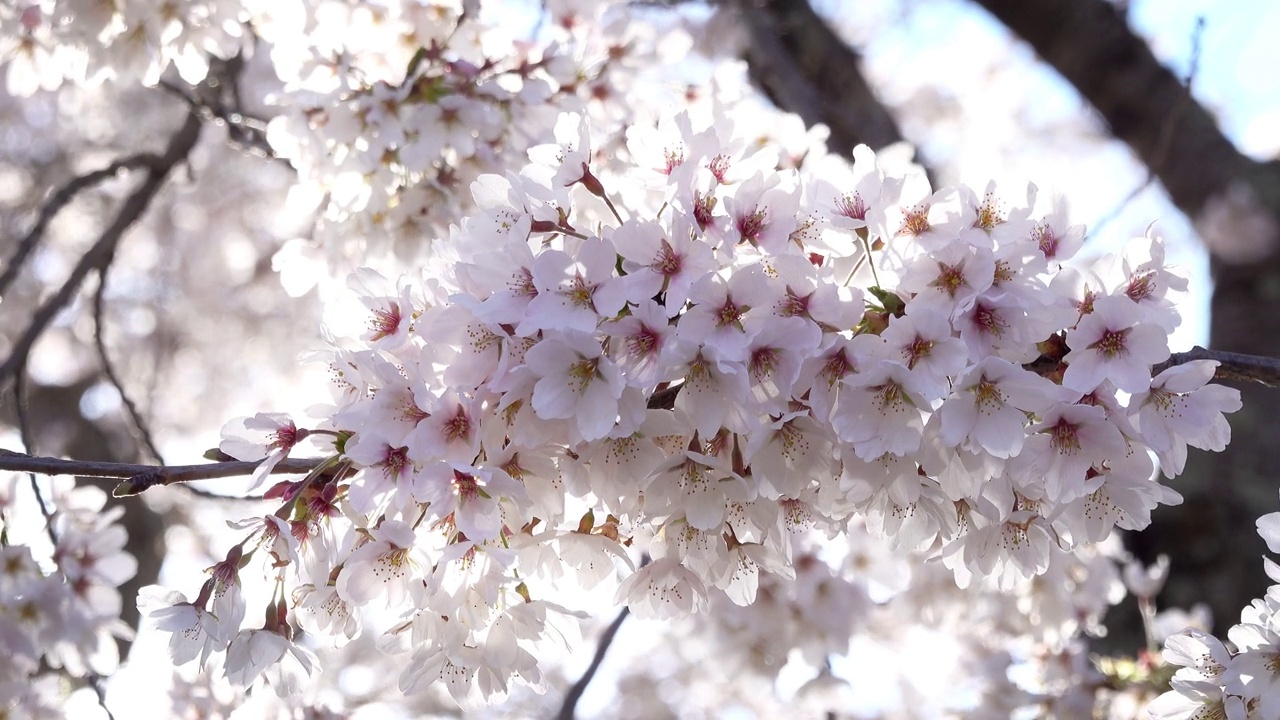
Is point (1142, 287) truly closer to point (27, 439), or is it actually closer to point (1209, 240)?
point (27, 439)

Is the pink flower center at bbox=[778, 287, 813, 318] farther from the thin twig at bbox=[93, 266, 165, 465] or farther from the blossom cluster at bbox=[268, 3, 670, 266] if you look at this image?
the thin twig at bbox=[93, 266, 165, 465]

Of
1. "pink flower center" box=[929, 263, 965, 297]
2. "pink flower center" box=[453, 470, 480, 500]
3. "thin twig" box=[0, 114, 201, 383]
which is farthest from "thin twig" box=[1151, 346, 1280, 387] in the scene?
"thin twig" box=[0, 114, 201, 383]

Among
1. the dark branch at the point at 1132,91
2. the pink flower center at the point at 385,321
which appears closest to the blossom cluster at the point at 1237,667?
the pink flower center at the point at 385,321

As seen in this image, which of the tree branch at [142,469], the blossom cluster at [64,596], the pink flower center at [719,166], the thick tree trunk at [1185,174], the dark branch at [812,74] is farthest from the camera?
the thick tree trunk at [1185,174]

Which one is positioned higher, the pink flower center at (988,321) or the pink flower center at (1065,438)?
the pink flower center at (988,321)

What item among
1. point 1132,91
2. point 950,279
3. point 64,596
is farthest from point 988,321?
point 1132,91

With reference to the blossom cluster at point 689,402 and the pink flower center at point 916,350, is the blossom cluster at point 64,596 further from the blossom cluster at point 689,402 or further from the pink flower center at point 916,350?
the pink flower center at point 916,350

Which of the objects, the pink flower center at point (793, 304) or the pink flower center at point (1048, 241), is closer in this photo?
the pink flower center at point (793, 304)

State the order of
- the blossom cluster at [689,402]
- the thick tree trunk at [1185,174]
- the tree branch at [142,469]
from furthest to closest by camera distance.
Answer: the thick tree trunk at [1185,174]
the tree branch at [142,469]
the blossom cluster at [689,402]

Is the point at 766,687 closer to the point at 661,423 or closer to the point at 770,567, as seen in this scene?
the point at 770,567
